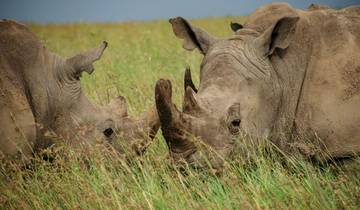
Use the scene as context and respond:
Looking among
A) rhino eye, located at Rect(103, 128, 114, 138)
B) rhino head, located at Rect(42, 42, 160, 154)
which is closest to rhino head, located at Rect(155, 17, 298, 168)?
rhino head, located at Rect(42, 42, 160, 154)

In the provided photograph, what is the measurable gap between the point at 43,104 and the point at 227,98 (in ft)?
6.30

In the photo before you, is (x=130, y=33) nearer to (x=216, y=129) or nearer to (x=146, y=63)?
(x=146, y=63)

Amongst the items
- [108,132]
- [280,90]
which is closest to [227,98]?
[280,90]

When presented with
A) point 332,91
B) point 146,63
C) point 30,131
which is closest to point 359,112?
point 332,91

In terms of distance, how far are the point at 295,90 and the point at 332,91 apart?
1.16 ft

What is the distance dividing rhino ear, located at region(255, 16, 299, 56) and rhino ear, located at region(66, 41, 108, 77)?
176 centimetres

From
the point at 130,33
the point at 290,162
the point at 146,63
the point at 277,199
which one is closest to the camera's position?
the point at 277,199

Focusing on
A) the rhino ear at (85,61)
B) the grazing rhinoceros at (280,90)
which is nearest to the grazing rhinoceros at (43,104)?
the rhino ear at (85,61)

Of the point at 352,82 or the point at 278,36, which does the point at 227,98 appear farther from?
the point at 352,82

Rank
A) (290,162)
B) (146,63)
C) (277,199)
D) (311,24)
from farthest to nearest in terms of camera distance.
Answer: (146,63) → (311,24) → (290,162) → (277,199)

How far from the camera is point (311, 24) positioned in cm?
690

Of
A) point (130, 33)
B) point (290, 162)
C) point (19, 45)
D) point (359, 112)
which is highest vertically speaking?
point (19, 45)

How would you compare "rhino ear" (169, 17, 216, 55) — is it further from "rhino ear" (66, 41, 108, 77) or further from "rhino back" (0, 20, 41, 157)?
"rhino back" (0, 20, 41, 157)

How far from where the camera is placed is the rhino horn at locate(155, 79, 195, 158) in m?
6.03
